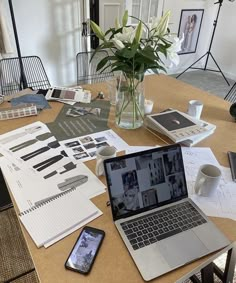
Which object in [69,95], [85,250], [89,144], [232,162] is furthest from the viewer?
[69,95]

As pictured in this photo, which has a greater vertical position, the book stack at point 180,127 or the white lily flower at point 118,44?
the white lily flower at point 118,44

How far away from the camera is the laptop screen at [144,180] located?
0.75 meters

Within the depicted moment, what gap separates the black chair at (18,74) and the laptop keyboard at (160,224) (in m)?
2.08

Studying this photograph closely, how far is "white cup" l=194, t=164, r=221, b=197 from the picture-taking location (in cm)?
85

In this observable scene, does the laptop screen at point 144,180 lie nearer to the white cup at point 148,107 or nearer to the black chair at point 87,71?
the white cup at point 148,107

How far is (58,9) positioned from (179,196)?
288 centimetres

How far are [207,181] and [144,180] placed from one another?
0.23 metres

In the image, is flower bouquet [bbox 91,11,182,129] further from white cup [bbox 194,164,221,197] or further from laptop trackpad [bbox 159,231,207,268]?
laptop trackpad [bbox 159,231,207,268]

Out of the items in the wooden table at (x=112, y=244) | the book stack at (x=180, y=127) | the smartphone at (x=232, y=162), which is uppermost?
the book stack at (x=180, y=127)

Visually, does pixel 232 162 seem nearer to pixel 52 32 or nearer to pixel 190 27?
pixel 52 32

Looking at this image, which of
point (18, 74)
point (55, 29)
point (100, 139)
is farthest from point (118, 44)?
point (55, 29)

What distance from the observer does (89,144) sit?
1.15 m

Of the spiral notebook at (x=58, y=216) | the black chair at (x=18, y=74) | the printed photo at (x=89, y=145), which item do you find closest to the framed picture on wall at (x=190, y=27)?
the black chair at (x=18, y=74)

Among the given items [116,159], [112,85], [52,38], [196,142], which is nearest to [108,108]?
[112,85]
